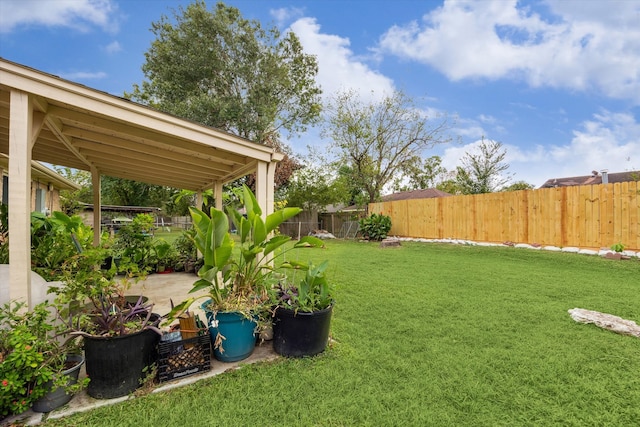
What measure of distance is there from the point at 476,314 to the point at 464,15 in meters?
7.56

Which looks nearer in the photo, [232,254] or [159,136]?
[232,254]

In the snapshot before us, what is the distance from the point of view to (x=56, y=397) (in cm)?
185

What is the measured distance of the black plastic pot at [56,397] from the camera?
5.95 feet

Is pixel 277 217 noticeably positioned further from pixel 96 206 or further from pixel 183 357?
pixel 96 206

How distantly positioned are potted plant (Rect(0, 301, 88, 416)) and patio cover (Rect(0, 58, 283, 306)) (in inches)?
11.2

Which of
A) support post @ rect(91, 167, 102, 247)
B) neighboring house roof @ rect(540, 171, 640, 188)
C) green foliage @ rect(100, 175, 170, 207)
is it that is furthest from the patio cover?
neighboring house roof @ rect(540, 171, 640, 188)

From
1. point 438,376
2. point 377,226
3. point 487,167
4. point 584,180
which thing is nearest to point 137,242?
point 438,376

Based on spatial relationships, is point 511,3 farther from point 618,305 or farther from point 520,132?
point 520,132

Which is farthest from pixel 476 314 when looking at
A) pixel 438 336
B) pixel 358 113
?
pixel 358 113

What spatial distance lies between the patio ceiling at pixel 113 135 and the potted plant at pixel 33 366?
152 cm

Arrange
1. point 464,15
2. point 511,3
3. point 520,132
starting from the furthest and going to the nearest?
point 520,132
point 464,15
point 511,3

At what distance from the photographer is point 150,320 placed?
2256 millimetres

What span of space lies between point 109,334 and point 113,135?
7.47 feet

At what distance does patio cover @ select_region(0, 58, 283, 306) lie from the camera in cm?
198
